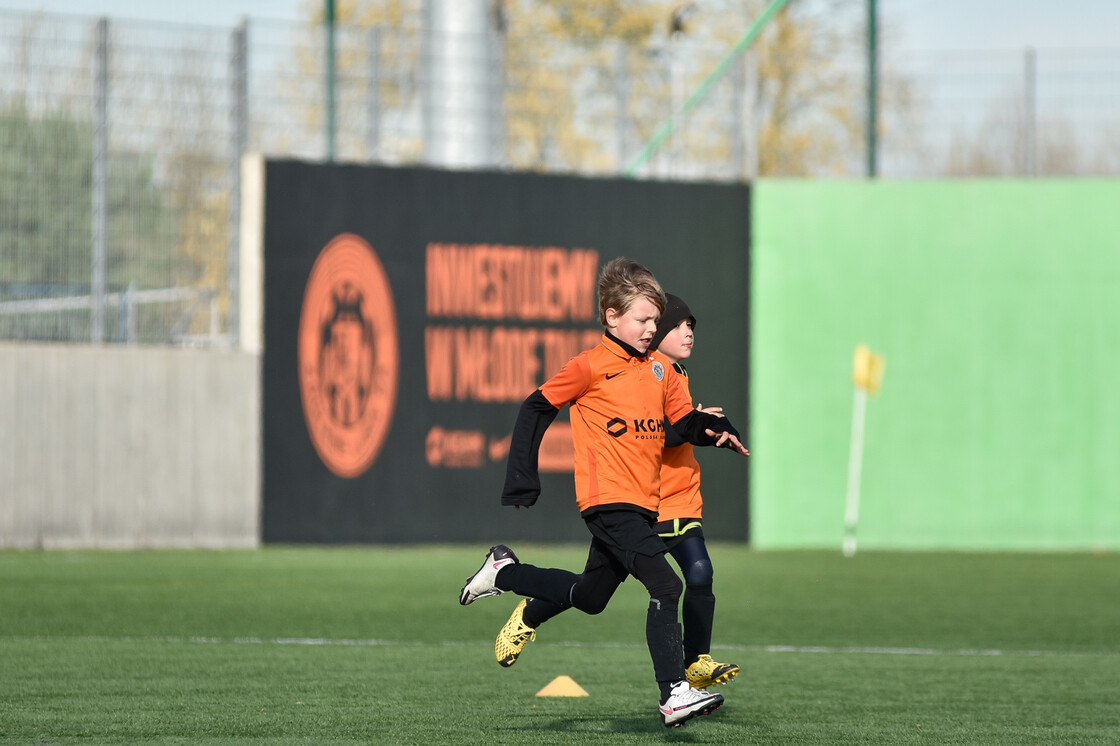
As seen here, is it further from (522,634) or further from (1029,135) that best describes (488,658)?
(1029,135)

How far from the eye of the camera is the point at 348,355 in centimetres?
1623

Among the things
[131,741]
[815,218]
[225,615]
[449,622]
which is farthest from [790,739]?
[815,218]

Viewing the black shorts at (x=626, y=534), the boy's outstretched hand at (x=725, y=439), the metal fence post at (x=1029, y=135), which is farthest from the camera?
the metal fence post at (x=1029, y=135)

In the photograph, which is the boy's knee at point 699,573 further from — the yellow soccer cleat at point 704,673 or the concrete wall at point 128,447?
the concrete wall at point 128,447

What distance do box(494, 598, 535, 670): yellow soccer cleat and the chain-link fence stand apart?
1006 cm

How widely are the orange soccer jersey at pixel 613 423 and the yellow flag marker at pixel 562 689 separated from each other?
1330 millimetres

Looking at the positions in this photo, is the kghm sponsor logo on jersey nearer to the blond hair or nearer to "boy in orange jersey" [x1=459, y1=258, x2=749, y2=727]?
"boy in orange jersey" [x1=459, y1=258, x2=749, y2=727]

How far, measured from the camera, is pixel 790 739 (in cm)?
604

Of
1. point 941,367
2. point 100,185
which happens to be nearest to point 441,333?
point 100,185

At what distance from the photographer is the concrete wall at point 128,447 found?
1503cm

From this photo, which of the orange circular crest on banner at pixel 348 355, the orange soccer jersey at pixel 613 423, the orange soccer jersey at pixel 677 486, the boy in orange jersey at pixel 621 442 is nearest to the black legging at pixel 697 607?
the orange soccer jersey at pixel 677 486

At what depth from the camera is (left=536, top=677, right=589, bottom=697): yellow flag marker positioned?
23.3 ft

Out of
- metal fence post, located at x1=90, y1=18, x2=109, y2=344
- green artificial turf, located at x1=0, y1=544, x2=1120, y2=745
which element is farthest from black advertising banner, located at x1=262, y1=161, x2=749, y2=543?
green artificial turf, located at x1=0, y1=544, x2=1120, y2=745

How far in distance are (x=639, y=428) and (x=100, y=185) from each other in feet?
35.3
